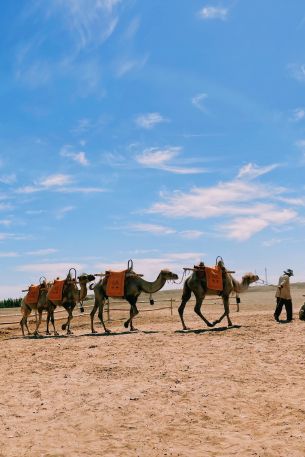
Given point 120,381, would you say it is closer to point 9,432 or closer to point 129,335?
point 9,432

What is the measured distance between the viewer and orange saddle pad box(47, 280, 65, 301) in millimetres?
17422

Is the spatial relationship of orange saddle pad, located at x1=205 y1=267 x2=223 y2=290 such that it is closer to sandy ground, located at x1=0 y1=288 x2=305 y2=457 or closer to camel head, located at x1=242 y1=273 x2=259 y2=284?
camel head, located at x1=242 y1=273 x2=259 y2=284

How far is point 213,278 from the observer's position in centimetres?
1602

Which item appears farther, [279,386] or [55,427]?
[279,386]

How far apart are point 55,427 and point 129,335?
26.7ft

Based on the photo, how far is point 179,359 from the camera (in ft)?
34.5

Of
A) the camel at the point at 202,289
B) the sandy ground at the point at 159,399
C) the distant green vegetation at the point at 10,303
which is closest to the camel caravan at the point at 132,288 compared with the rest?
the camel at the point at 202,289

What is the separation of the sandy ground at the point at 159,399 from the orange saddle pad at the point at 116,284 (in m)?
4.07

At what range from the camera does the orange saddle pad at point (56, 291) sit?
1742 centimetres

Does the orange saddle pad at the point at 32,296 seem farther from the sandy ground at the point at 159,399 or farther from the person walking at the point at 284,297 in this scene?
the person walking at the point at 284,297

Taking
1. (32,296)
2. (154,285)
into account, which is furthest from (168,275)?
(32,296)

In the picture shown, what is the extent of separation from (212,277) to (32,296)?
23.2ft

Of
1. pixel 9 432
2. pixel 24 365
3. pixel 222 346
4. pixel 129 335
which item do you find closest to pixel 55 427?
pixel 9 432

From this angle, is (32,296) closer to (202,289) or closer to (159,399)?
(202,289)
